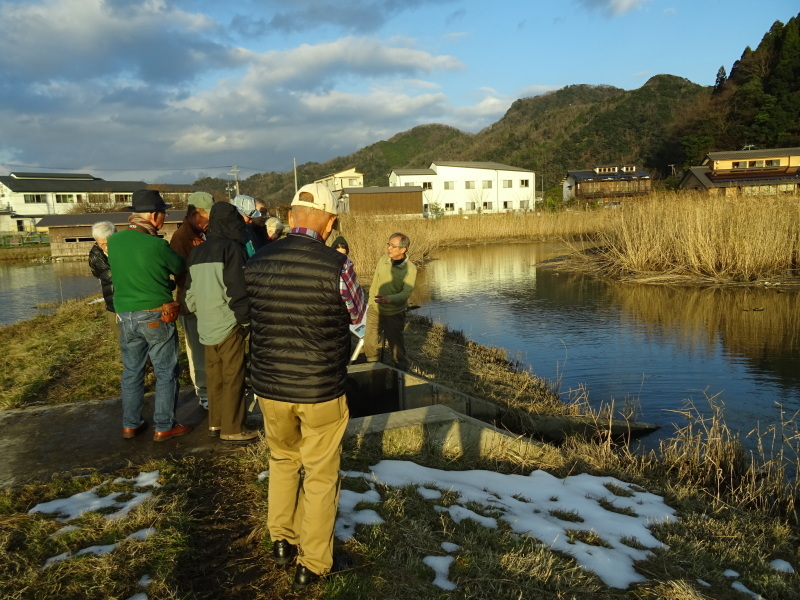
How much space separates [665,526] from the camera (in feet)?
12.9

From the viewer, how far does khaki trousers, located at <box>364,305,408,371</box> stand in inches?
291

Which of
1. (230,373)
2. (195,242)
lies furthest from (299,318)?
(195,242)

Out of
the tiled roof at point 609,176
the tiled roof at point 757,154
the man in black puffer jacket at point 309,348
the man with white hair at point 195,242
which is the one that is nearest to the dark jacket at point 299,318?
the man in black puffer jacket at point 309,348

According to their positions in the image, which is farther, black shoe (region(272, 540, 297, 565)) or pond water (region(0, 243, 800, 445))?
pond water (region(0, 243, 800, 445))

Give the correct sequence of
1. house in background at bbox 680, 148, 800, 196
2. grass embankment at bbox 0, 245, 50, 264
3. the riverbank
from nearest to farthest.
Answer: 1. the riverbank
2. grass embankment at bbox 0, 245, 50, 264
3. house in background at bbox 680, 148, 800, 196

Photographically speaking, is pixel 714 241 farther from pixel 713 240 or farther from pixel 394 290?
pixel 394 290

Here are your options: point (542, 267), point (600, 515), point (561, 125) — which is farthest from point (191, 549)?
point (561, 125)

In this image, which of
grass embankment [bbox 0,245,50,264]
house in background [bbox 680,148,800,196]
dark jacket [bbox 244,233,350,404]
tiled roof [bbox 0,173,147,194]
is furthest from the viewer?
tiled roof [bbox 0,173,147,194]

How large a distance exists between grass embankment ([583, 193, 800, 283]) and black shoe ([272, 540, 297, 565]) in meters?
17.9

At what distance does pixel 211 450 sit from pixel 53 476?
1.10 metres

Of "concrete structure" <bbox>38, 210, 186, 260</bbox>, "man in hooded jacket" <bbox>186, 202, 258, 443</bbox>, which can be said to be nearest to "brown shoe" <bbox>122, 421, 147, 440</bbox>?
"man in hooded jacket" <bbox>186, 202, 258, 443</bbox>

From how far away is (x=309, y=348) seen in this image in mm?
2691

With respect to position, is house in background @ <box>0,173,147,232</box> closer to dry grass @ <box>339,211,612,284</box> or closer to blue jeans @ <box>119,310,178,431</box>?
dry grass @ <box>339,211,612,284</box>

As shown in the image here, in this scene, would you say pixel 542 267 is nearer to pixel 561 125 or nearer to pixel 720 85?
pixel 720 85
